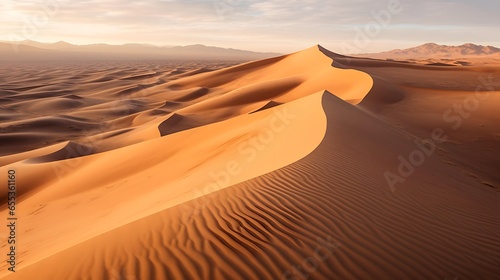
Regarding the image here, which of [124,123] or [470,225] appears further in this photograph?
[124,123]

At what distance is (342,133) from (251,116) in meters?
4.81

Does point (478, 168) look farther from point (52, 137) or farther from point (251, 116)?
point (52, 137)

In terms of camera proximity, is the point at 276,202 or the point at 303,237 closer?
the point at 303,237

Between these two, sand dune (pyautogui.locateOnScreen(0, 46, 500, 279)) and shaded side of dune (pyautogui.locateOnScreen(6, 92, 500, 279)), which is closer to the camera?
shaded side of dune (pyautogui.locateOnScreen(6, 92, 500, 279))

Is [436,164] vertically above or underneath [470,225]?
above

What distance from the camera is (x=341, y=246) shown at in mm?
3371

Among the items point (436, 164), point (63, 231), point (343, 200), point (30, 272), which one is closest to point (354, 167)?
point (343, 200)

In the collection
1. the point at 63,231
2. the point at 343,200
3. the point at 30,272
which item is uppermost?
the point at 63,231

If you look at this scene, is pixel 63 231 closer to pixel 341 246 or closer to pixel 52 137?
pixel 341 246

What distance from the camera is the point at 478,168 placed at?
29.2 feet

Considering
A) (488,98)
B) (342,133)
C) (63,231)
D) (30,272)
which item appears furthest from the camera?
(488,98)

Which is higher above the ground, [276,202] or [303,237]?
[276,202]

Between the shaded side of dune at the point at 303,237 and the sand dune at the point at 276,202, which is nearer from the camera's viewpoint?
the shaded side of dune at the point at 303,237

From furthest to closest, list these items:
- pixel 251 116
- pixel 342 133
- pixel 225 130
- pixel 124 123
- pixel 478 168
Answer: pixel 124 123, pixel 251 116, pixel 225 130, pixel 478 168, pixel 342 133
